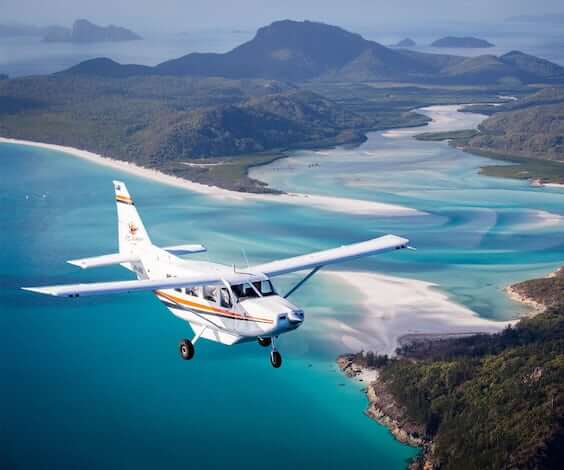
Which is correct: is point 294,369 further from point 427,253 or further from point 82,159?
point 82,159

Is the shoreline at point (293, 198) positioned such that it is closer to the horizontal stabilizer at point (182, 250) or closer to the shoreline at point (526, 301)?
the shoreline at point (526, 301)

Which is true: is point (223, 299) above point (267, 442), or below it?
above

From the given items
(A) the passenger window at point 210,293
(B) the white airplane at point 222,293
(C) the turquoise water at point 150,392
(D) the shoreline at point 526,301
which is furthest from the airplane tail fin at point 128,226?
(D) the shoreline at point 526,301

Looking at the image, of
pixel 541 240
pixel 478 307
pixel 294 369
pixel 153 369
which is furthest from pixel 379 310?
pixel 541 240

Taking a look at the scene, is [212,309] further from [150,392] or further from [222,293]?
[150,392]

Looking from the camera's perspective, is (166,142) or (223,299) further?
(166,142)

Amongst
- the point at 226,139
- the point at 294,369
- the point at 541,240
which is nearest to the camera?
the point at 294,369
